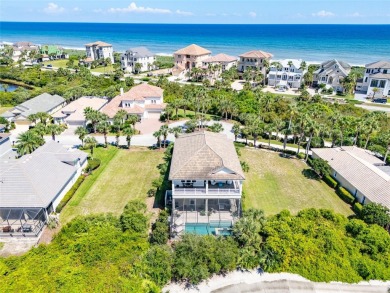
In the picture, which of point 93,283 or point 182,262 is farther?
point 182,262

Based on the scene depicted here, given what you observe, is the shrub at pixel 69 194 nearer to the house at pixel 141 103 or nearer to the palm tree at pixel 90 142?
the palm tree at pixel 90 142

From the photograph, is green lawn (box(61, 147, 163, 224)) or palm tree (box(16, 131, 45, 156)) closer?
green lawn (box(61, 147, 163, 224))

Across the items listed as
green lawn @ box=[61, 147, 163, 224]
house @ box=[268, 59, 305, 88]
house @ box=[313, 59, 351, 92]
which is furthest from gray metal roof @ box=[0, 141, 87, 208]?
house @ box=[313, 59, 351, 92]

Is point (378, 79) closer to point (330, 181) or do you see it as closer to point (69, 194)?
point (330, 181)

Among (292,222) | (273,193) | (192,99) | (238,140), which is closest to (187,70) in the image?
(192,99)

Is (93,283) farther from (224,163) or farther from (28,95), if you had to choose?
(28,95)

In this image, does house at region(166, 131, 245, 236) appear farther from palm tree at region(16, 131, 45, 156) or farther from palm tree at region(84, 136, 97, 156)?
palm tree at region(16, 131, 45, 156)
